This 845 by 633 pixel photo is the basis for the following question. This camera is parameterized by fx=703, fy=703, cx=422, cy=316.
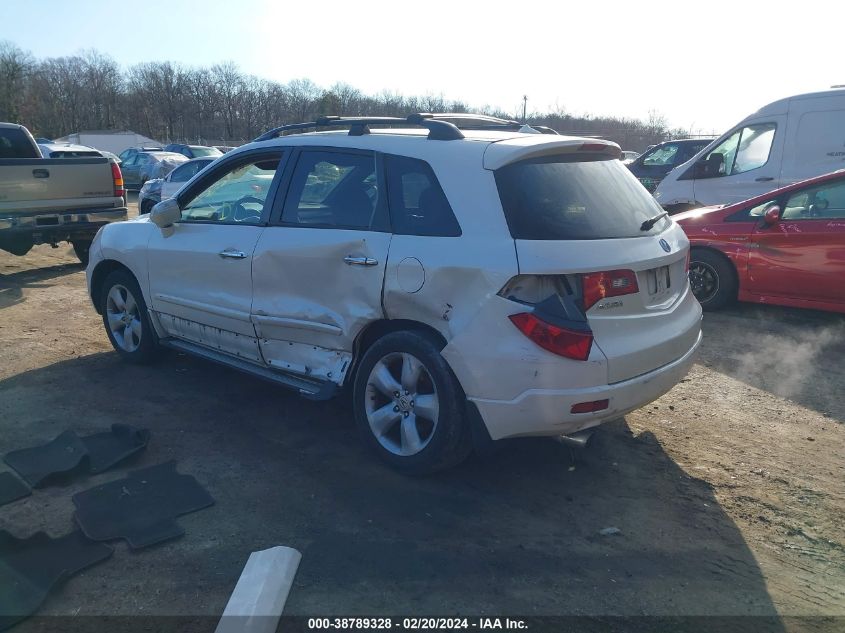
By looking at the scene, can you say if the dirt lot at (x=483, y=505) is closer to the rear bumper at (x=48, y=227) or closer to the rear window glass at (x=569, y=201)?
the rear window glass at (x=569, y=201)

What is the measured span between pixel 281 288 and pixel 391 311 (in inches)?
36.8

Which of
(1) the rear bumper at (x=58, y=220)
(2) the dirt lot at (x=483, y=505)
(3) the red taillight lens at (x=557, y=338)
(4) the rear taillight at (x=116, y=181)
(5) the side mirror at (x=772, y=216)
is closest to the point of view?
(2) the dirt lot at (x=483, y=505)

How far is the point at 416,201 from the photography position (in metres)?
3.96

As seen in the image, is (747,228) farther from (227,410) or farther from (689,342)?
(227,410)

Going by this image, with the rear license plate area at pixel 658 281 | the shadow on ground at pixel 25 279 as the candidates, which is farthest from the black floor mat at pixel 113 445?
the shadow on ground at pixel 25 279

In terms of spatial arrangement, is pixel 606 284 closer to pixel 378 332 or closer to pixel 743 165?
pixel 378 332

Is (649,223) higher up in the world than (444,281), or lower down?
higher up

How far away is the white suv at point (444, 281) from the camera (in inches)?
135

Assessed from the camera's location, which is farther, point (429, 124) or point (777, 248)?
point (777, 248)

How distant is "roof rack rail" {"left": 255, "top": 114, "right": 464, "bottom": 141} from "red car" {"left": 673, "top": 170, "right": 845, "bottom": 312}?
13.8 ft

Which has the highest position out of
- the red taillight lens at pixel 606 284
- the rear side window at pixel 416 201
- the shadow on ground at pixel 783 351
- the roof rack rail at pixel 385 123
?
the roof rack rail at pixel 385 123

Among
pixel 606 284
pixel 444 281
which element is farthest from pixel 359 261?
pixel 606 284

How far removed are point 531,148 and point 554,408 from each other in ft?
4.66

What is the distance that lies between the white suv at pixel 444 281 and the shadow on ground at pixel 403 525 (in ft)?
1.21
